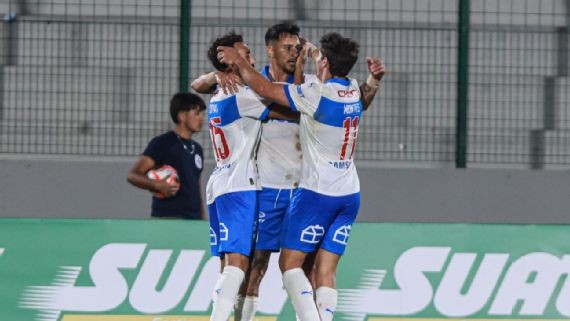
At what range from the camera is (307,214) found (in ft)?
24.4

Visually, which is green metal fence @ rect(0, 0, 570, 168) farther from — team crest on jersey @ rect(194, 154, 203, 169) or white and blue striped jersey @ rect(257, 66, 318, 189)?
white and blue striped jersey @ rect(257, 66, 318, 189)

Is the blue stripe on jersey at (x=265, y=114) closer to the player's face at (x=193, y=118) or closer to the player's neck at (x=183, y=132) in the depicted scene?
the player's face at (x=193, y=118)

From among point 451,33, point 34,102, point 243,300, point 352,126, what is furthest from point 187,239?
point 451,33

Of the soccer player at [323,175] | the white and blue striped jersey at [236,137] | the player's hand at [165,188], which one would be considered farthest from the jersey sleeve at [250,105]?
the player's hand at [165,188]

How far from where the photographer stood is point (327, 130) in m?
7.41

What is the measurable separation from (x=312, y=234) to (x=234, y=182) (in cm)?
52

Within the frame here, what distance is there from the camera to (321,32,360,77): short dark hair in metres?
7.37

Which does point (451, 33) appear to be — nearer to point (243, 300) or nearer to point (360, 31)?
point (360, 31)

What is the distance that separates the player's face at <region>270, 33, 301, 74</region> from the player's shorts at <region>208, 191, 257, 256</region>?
0.76 meters

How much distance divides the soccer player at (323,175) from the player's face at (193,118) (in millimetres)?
1876

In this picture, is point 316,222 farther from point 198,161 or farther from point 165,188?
point 198,161

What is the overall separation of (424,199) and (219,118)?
3.97 meters

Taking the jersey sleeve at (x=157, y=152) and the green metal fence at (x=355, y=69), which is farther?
the green metal fence at (x=355, y=69)

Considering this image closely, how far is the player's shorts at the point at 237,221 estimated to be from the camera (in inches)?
291
